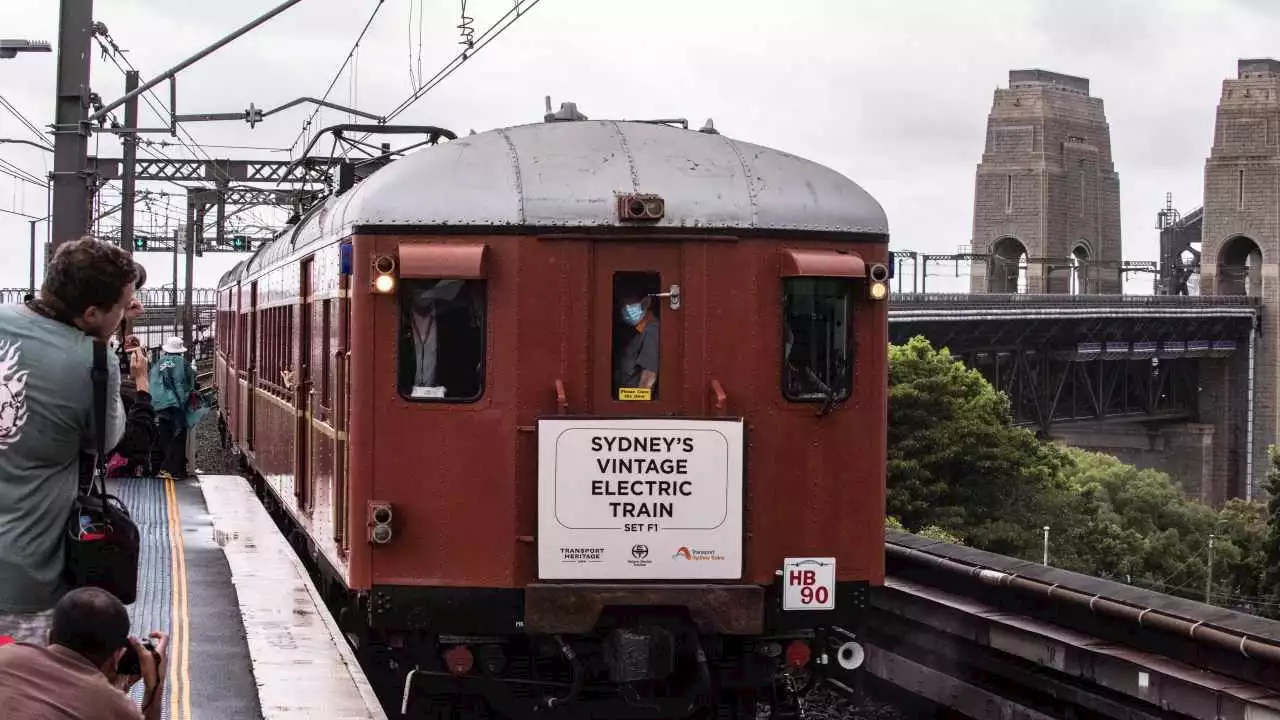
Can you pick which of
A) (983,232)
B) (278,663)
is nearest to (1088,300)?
(983,232)

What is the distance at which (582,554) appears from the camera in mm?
7891

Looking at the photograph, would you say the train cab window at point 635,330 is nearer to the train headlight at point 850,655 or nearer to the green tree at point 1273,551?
the train headlight at point 850,655

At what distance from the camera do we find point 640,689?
8211 mm

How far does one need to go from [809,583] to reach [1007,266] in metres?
134

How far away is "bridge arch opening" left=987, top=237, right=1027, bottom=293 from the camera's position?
137 meters

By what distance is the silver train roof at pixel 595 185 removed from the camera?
8117mm

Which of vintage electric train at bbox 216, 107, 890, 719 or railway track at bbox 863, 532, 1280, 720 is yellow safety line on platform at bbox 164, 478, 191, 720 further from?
railway track at bbox 863, 532, 1280, 720

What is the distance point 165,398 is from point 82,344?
10537 mm

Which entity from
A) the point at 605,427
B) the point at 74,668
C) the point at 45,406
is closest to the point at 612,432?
the point at 605,427

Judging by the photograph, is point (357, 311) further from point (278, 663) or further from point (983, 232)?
point (983, 232)

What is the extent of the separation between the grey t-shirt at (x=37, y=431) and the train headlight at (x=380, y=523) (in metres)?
3.35

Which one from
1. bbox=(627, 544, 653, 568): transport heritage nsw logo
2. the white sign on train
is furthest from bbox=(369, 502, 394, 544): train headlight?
the white sign on train

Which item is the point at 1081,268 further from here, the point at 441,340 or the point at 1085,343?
the point at 441,340

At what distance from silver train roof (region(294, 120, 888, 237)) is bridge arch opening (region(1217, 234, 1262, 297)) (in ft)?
371
